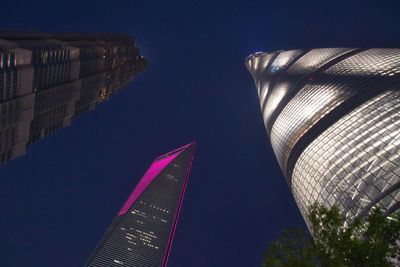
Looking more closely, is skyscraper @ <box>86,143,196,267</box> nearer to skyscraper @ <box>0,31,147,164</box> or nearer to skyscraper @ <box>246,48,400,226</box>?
skyscraper @ <box>0,31,147,164</box>

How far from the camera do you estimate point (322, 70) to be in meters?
86.3

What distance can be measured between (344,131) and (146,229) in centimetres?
11666

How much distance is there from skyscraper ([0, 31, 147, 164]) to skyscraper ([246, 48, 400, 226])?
4981 cm

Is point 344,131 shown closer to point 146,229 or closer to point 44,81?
point 44,81

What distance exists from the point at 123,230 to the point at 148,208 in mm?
20426

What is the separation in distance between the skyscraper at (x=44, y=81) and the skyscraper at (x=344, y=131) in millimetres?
49805

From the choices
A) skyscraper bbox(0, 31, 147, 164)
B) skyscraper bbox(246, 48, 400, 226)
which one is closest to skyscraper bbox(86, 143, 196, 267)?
skyscraper bbox(0, 31, 147, 164)

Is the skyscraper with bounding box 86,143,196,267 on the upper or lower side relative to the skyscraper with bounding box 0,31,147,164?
lower

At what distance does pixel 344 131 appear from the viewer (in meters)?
51.2

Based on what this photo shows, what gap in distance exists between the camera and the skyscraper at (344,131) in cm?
3741

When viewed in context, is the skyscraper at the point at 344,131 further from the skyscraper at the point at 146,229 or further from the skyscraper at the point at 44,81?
the skyscraper at the point at 146,229

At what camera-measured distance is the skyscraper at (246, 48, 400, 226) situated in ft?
123

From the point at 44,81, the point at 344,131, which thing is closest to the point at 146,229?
the point at 44,81

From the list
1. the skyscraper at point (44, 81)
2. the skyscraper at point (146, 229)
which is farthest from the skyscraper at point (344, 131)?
the skyscraper at point (146, 229)
